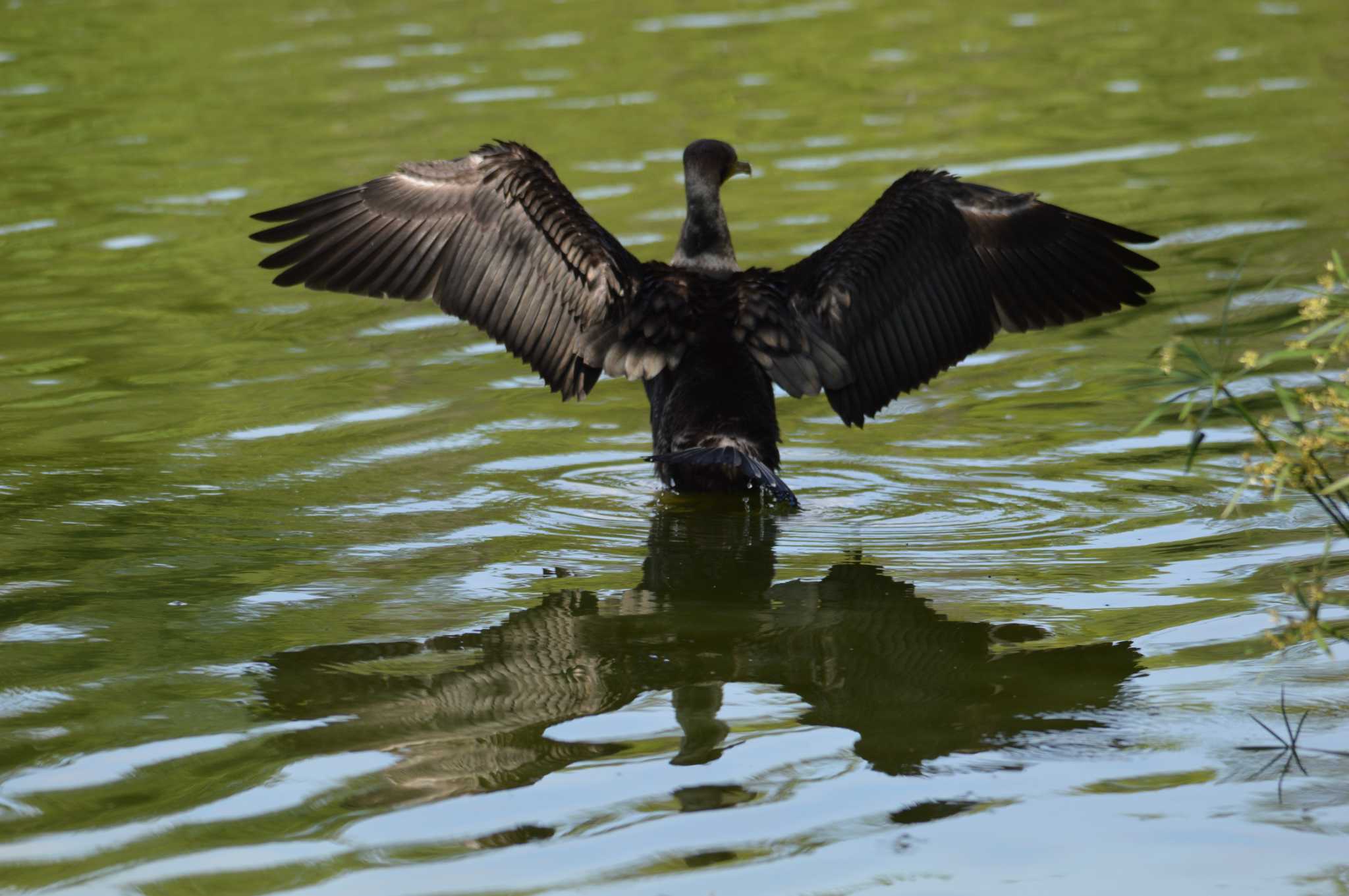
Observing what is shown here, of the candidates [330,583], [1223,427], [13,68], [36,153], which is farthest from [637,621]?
[13,68]

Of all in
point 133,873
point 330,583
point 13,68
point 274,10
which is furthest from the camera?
point 274,10

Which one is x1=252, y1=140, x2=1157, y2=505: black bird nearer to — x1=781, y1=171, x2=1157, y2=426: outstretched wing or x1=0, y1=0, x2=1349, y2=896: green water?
x1=781, y1=171, x2=1157, y2=426: outstretched wing

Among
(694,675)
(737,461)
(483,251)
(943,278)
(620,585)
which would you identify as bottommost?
(694,675)

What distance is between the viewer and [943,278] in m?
→ 7.39

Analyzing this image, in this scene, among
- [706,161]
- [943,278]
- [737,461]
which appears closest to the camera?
[737,461]

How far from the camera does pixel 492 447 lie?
7.93 metres

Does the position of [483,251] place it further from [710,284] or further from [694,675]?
[694,675]

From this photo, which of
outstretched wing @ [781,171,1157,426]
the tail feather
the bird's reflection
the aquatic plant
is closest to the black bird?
outstretched wing @ [781,171,1157,426]

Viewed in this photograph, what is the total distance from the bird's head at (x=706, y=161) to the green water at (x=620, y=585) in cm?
127

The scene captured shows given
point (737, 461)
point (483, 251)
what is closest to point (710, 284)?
point (483, 251)

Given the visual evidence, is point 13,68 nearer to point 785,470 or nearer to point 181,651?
point 785,470

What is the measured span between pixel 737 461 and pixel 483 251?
1.74 m

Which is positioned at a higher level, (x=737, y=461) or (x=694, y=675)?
(x=737, y=461)

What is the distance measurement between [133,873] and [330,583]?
213 centimetres
